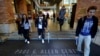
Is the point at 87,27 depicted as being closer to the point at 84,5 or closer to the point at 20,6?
the point at 84,5

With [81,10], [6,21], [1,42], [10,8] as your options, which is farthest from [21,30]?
[81,10]

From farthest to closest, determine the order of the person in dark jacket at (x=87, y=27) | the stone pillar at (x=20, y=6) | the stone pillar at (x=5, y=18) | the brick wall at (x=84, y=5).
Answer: the stone pillar at (x=20, y=6) < the stone pillar at (x=5, y=18) < the brick wall at (x=84, y=5) < the person in dark jacket at (x=87, y=27)

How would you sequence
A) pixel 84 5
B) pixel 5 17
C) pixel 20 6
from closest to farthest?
pixel 84 5, pixel 5 17, pixel 20 6

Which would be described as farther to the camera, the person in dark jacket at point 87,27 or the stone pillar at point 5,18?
the stone pillar at point 5,18

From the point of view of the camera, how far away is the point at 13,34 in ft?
34.7

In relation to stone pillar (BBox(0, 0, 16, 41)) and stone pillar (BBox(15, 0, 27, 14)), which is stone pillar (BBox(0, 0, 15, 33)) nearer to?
stone pillar (BBox(0, 0, 16, 41))

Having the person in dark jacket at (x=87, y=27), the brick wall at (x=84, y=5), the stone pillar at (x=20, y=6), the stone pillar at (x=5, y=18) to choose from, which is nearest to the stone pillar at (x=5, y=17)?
the stone pillar at (x=5, y=18)

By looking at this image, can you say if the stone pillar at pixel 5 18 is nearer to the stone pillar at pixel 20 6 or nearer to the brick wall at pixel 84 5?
the brick wall at pixel 84 5

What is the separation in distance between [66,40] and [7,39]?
146 inches

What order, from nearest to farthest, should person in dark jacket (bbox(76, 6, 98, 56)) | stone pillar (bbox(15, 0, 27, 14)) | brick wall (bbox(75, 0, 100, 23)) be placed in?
person in dark jacket (bbox(76, 6, 98, 56))
brick wall (bbox(75, 0, 100, 23))
stone pillar (bbox(15, 0, 27, 14))

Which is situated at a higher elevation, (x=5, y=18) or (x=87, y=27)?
(x=87, y=27)

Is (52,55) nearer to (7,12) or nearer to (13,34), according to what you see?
(13,34)

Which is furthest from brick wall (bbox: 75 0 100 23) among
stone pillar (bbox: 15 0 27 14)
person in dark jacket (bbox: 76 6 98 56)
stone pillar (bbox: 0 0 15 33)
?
stone pillar (bbox: 15 0 27 14)

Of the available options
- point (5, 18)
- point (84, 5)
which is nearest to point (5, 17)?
point (5, 18)
